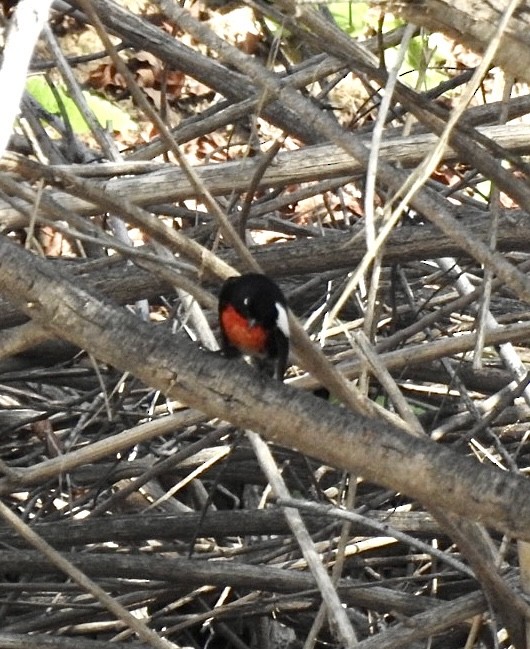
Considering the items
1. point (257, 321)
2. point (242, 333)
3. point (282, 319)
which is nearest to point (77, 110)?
point (242, 333)

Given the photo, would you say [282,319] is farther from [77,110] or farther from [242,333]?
[77,110]

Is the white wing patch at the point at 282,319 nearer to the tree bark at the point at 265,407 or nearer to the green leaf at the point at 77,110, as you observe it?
the tree bark at the point at 265,407

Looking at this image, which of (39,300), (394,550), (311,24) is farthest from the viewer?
(394,550)

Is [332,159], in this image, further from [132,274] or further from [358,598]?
[358,598]

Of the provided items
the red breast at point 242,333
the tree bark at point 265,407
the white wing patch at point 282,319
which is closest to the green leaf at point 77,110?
the red breast at point 242,333

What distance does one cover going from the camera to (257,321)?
3090 mm

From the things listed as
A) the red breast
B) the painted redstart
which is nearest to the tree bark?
the painted redstart

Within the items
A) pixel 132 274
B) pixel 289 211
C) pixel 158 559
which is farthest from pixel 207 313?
pixel 289 211

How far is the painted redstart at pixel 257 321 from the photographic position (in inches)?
115

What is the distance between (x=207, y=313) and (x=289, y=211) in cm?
192

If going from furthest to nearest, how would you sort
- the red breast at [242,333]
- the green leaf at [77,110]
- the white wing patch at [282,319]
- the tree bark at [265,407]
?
1. the green leaf at [77,110]
2. the red breast at [242,333]
3. the white wing patch at [282,319]
4. the tree bark at [265,407]

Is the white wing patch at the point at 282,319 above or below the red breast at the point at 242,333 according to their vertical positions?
above

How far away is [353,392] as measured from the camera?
236cm

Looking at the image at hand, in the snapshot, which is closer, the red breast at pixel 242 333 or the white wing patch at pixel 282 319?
the white wing patch at pixel 282 319
